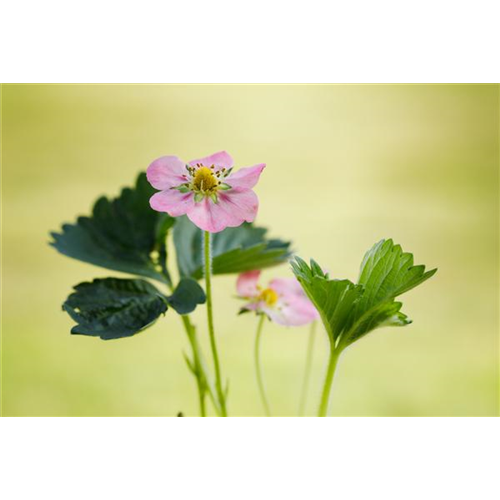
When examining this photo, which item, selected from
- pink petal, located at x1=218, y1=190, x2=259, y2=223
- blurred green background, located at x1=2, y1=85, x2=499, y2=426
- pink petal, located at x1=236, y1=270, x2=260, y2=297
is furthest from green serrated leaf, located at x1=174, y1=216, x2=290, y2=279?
blurred green background, located at x1=2, y1=85, x2=499, y2=426

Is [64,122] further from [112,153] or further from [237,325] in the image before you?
[237,325]

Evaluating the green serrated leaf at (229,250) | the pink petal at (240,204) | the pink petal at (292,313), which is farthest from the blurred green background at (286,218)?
the pink petal at (240,204)

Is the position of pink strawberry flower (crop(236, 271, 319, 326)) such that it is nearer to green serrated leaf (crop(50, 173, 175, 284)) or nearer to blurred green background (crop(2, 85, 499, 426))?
green serrated leaf (crop(50, 173, 175, 284))

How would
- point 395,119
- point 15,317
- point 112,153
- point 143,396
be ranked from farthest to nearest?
point 395,119
point 112,153
point 15,317
point 143,396

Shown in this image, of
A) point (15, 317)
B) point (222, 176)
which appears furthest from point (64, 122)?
A: point (222, 176)

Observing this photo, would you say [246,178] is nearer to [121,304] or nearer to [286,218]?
[121,304]

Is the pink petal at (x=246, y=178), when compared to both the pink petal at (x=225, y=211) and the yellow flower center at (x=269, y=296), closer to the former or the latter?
the pink petal at (x=225, y=211)
